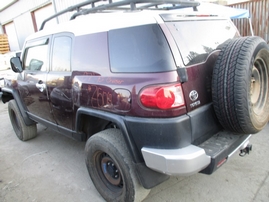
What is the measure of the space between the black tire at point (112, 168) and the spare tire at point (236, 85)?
0.96 metres

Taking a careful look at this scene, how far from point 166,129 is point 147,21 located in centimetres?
93

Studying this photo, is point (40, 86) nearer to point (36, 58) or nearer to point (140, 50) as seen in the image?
point (36, 58)

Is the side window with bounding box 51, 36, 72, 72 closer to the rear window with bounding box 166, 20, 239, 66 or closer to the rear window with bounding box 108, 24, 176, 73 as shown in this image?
the rear window with bounding box 108, 24, 176, 73

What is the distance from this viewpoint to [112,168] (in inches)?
94.4

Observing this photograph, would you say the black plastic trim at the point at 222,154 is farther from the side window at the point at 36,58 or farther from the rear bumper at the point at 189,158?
the side window at the point at 36,58

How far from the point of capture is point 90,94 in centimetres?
229

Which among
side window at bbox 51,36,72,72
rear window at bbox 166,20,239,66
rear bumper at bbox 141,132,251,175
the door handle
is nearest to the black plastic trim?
rear bumper at bbox 141,132,251,175

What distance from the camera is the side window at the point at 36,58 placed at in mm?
3213

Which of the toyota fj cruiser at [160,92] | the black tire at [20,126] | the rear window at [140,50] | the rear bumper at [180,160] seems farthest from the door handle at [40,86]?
the rear bumper at [180,160]

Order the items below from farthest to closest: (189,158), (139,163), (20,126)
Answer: (20,126) < (139,163) < (189,158)

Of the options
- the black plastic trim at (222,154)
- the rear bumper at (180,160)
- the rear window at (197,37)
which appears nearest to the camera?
the rear bumper at (180,160)

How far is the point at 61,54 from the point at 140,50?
135cm

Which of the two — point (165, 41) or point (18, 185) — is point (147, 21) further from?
point (18, 185)

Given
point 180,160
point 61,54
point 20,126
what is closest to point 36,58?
point 61,54
